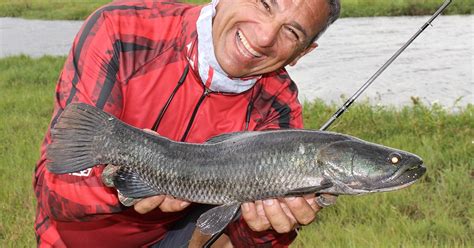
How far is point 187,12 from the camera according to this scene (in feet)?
12.5

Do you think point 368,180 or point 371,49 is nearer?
point 368,180

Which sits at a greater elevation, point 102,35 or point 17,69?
point 102,35

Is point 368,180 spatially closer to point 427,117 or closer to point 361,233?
point 361,233

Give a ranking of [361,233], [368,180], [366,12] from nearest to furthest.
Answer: [368,180], [361,233], [366,12]

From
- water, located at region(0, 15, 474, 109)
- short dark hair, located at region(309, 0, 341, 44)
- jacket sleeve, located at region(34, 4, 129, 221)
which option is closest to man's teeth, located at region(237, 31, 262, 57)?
short dark hair, located at region(309, 0, 341, 44)

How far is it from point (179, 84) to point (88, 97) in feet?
1.59

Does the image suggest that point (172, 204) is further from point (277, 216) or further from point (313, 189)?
point (313, 189)

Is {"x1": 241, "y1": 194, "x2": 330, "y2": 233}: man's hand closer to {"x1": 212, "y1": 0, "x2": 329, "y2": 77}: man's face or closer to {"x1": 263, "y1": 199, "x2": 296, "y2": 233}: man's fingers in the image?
{"x1": 263, "y1": 199, "x2": 296, "y2": 233}: man's fingers

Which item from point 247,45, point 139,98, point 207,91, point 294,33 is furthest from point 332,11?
point 139,98

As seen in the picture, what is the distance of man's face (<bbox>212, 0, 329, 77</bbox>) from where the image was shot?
11.1 feet

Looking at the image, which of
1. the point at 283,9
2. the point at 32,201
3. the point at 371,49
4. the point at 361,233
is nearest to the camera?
the point at 283,9

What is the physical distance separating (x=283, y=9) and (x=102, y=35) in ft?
3.11

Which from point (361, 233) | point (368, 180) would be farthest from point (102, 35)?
point (361, 233)

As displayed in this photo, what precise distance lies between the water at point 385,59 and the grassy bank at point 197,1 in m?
0.67
